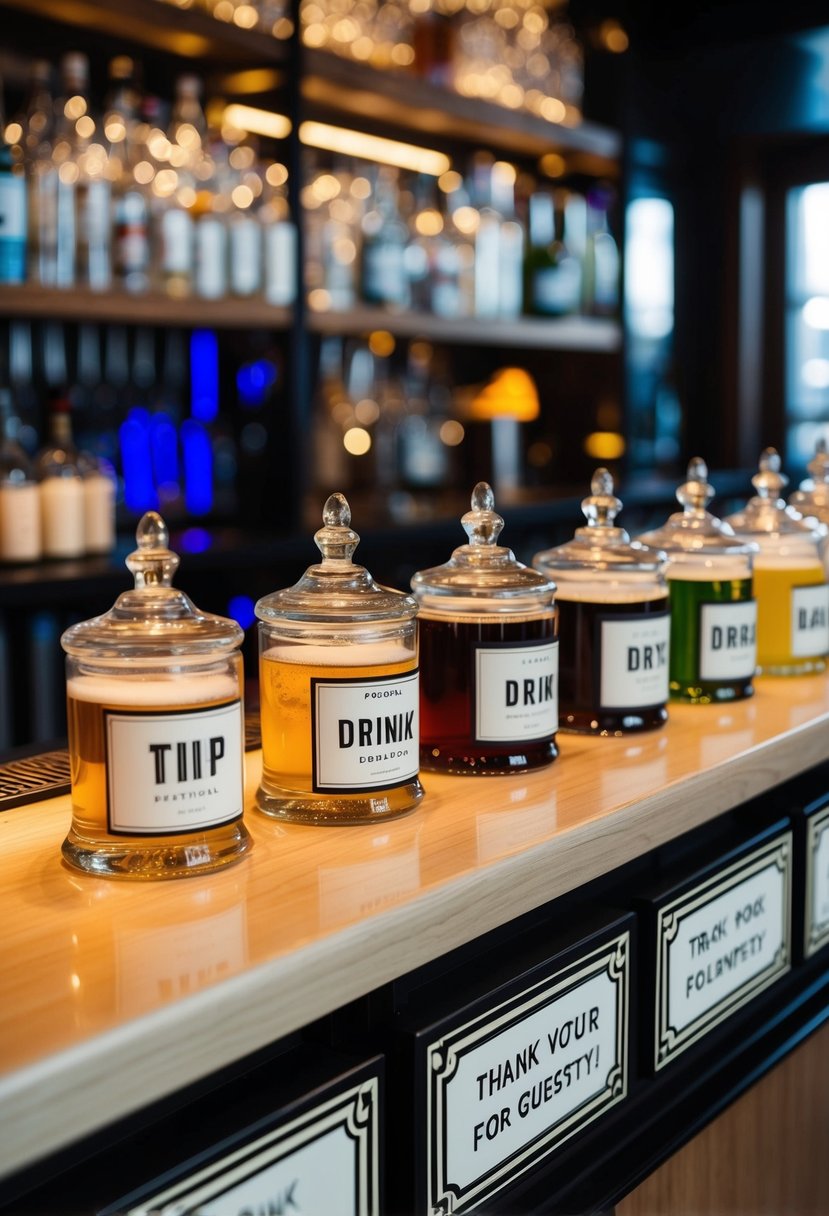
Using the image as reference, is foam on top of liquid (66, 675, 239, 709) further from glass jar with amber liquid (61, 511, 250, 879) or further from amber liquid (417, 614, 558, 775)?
amber liquid (417, 614, 558, 775)

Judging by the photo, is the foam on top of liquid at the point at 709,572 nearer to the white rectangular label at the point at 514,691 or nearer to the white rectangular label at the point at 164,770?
the white rectangular label at the point at 514,691

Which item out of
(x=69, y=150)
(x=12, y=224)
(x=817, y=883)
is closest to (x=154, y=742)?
(x=817, y=883)

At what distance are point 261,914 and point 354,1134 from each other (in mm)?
140

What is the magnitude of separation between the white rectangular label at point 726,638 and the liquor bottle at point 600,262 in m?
2.68

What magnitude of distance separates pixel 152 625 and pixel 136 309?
5.76 feet

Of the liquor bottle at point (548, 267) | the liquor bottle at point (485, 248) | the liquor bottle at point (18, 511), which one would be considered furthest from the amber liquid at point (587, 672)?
the liquor bottle at point (548, 267)

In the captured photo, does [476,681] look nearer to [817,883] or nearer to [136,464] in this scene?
[817,883]

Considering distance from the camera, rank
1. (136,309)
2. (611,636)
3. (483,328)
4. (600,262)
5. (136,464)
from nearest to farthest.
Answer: (611,636)
(136,309)
(136,464)
(483,328)
(600,262)

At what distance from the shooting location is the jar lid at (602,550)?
107 centimetres

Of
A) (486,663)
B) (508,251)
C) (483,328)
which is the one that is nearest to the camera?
(486,663)

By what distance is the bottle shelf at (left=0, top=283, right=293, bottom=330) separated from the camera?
2.23m

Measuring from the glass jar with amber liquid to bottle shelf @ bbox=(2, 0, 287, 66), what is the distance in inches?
73.4

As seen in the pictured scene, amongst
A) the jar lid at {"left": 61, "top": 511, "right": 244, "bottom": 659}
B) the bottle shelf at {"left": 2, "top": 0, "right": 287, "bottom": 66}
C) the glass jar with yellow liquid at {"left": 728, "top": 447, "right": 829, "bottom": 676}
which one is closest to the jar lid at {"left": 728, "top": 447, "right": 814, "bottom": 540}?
the glass jar with yellow liquid at {"left": 728, "top": 447, "right": 829, "bottom": 676}

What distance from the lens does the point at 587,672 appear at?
1.07m
